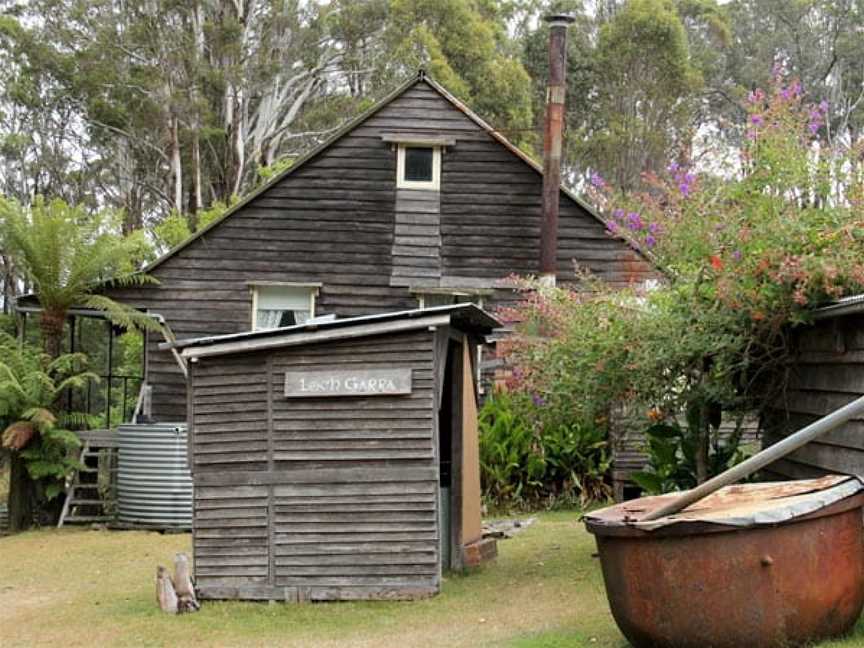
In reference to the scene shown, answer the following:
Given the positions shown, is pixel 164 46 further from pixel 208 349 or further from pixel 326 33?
pixel 208 349

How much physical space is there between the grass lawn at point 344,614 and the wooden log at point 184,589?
0.42 feet

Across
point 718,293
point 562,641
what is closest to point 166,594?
point 562,641

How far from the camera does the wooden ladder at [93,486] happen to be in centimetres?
1727

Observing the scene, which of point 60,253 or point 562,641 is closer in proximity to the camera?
point 562,641

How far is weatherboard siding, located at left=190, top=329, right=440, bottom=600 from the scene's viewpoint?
1070 cm

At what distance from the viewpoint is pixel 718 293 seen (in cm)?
991

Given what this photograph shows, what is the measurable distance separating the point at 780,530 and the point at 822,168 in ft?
14.0

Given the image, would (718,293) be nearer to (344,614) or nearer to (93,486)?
(344,614)

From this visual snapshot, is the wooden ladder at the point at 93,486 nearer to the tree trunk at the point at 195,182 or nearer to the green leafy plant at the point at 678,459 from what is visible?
the green leafy plant at the point at 678,459

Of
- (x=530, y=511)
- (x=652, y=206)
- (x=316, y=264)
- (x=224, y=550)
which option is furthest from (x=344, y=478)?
(x=316, y=264)

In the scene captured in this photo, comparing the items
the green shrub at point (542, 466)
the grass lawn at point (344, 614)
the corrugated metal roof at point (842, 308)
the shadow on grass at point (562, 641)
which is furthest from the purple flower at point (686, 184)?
the green shrub at point (542, 466)

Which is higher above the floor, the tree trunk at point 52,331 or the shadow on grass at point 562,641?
the tree trunk at point 52,331

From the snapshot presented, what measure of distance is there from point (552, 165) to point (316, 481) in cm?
1029

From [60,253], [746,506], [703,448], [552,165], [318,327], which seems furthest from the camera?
[552,165]
